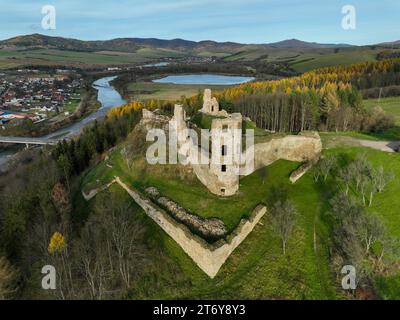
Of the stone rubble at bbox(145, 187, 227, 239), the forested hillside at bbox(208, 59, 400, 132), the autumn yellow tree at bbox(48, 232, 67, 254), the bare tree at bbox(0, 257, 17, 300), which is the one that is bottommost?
the bare tree at bbox(0, 257, 17, 300)

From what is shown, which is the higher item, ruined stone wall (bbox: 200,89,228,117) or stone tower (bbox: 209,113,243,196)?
ruined stone wall (bbox: 200,89,228,117)

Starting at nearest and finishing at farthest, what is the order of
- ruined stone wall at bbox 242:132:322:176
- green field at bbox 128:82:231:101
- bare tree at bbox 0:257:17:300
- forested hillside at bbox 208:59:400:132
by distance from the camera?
bare tree at bbox 0:257:17:300 < ruined stone wall at bbox 242:132:322:176 < forested hillside at bbox 208:59:400:132 < green field at bbox 128:82:231:101

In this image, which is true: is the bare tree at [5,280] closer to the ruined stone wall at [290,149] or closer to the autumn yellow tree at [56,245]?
the autumn yellow tree at [56,245]

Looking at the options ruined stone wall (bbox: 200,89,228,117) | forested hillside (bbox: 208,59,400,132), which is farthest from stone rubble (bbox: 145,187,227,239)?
forested hillside (bbox: 208,59,400,132)

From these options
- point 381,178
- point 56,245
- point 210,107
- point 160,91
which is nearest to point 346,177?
point 381,178

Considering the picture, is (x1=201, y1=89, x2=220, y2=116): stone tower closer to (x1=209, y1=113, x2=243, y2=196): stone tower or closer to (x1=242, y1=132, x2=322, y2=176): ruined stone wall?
(x1=242, y1=132, x2=322, y2=176): ruined stone wall

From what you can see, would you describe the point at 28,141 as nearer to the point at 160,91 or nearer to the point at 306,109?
the point at 306,109
